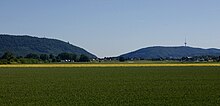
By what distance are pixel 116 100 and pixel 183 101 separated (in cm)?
355

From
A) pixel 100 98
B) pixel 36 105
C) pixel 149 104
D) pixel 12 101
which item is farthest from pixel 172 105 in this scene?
pixel 12 101

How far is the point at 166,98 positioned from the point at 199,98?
1790mm

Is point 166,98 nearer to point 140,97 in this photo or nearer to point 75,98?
point 140,97

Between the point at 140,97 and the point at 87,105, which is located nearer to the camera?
the point at 87,105

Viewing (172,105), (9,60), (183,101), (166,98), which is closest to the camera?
(172,105)

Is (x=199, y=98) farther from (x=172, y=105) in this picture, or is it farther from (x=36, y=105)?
(x=36, y=105)

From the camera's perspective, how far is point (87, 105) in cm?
2144

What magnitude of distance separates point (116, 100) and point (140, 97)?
195 cm

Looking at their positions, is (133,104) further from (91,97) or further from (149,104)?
(91,97)

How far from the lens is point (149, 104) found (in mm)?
21547

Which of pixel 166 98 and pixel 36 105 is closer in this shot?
pixel 36 105

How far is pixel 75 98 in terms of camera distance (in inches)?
983

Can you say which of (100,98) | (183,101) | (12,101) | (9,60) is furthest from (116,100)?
(9,60)

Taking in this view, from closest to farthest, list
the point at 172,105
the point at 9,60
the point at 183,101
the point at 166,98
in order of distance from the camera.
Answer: the point at 172,105 < the point at 183,101 < the point at 166,98 < the point at 9,60
